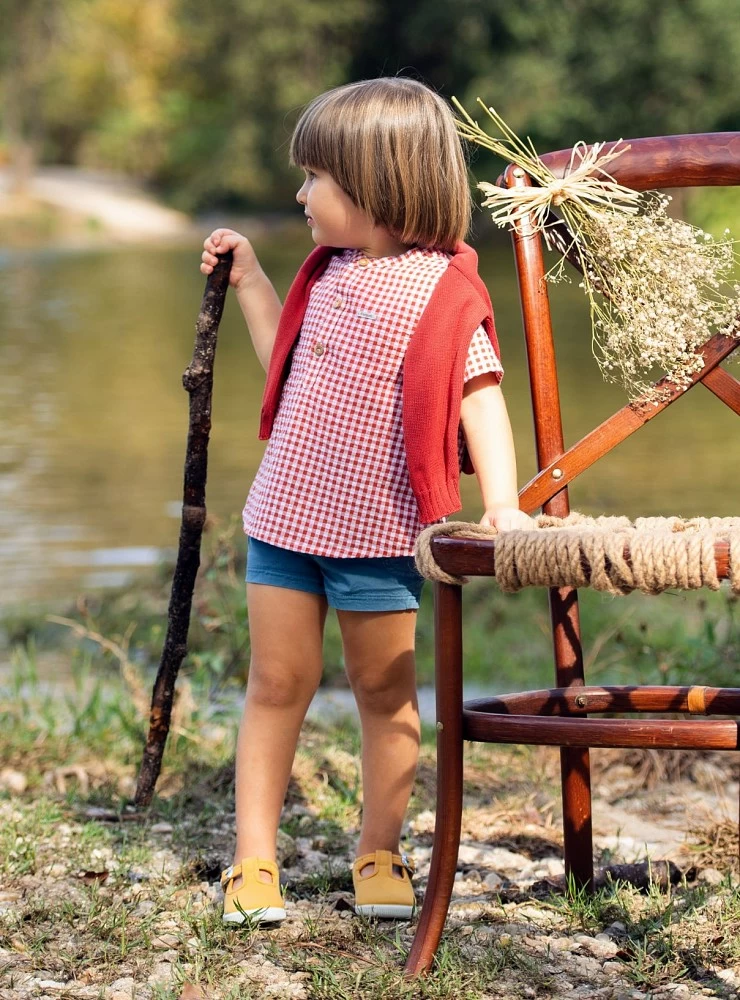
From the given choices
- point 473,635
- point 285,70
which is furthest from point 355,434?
point 285,70

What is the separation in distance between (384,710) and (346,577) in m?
0.28

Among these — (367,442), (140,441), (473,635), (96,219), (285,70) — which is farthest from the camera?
(285,70)

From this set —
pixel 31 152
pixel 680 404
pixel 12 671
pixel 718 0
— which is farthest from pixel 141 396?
pixel 31 152

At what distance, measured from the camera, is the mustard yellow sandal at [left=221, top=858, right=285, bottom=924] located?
2.48m

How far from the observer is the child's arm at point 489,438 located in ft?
7.80

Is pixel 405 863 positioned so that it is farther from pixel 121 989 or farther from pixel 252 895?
pixel 121 989

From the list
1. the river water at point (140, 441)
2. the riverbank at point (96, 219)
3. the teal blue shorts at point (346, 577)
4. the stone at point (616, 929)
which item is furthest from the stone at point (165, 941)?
the riverbank at point (96, 219)

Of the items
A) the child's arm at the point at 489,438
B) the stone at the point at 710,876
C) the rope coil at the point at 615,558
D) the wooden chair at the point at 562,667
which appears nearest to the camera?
the rope coil at the point at 615,558

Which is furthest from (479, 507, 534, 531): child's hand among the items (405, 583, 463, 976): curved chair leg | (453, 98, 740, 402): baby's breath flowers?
(453, 98, 740, 402): baby's breath flowers

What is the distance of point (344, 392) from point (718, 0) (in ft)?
91.7

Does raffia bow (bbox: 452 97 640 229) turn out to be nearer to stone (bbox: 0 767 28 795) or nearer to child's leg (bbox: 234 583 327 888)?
child's leg (bbox: 234 583 327 888)

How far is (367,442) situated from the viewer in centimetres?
250

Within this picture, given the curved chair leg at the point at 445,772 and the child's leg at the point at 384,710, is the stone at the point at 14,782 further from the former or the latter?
the curved chair leg at the point at 445,772

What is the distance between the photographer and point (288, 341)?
2588mm
